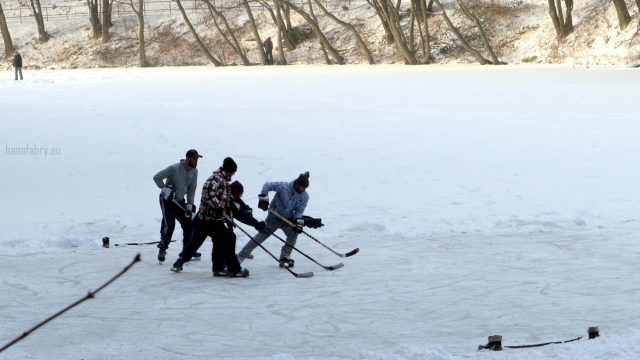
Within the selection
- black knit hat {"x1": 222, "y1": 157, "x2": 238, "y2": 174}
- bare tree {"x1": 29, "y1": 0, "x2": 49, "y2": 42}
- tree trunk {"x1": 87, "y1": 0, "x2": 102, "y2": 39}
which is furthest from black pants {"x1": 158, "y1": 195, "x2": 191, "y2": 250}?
bare tree {"x1": 29, "y1": 0, "x2": 49, "y2": 42}

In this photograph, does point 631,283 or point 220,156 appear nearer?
point 631,283

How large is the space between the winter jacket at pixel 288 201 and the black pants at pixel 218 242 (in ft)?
2.00

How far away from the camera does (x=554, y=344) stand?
7.01 meters

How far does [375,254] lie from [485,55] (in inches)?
1254

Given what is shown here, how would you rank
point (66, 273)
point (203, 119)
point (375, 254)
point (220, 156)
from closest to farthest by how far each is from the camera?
point (66, 273)
point (375, 254)
point (220, 156)
point (203, 119)

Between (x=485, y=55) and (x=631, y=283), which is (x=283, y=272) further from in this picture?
(x=485, y=55)

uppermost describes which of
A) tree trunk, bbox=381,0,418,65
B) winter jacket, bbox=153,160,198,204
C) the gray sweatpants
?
tree trunk, bbox=381,0,418,65

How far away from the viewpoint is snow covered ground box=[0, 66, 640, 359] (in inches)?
303

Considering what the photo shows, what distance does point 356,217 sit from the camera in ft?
44.5

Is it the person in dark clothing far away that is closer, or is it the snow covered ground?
the snow covered ground

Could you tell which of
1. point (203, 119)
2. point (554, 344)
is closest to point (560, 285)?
point (554, 344)

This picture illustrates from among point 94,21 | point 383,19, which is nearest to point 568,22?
point 383,19

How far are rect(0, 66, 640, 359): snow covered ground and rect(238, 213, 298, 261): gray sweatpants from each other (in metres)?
0.27

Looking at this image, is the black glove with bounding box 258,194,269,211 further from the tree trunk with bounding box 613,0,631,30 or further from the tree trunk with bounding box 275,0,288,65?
the tree trunk with bounding box 275,0,288,65
